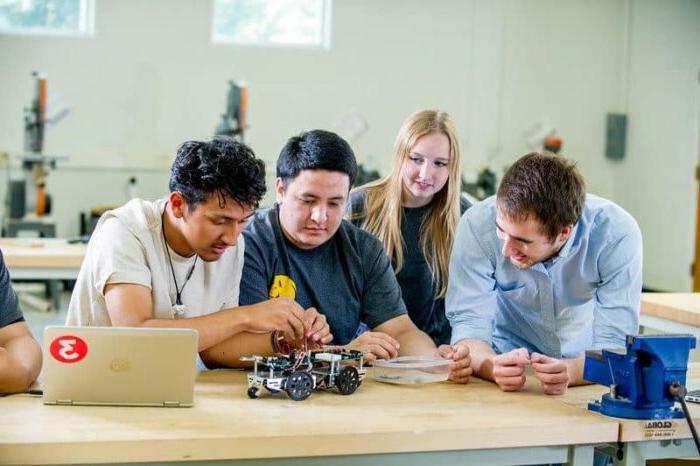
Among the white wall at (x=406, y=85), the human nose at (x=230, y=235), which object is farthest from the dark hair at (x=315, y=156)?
the white wall at (x=406, y=85)

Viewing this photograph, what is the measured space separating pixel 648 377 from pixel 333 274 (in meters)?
0.91

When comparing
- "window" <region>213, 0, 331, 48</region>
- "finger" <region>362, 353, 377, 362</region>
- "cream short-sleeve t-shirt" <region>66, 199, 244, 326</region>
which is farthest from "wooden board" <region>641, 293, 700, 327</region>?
"window" <region>213, 0, 331, 48</region>

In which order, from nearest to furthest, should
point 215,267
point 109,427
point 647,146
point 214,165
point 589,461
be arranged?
point 109,427 < point 589,461 < point 214,165 < point 215,267 < point 647,146

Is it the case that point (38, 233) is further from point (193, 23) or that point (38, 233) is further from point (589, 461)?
point (589, 461)

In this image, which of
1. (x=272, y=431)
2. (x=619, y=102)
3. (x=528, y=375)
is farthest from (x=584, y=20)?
(x=272, y=431)

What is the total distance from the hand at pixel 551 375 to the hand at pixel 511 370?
0.03 m

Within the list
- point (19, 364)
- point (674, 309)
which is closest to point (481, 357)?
point (19, 364)

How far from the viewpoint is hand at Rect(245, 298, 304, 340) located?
7.20ft

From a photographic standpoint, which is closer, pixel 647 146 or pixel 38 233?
pixel 38 233

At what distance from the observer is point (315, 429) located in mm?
1795

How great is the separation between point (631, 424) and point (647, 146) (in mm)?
7421

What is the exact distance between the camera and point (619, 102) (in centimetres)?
923

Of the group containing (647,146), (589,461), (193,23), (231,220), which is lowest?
(589,461)

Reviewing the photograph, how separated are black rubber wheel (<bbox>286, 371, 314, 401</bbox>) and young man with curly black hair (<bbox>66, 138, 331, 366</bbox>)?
0.63 ft
